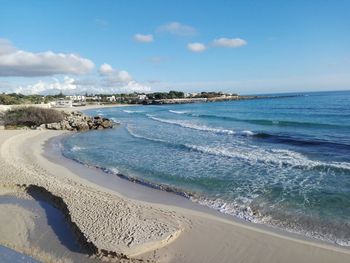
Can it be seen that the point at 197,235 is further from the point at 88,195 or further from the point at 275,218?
the point at 88,195

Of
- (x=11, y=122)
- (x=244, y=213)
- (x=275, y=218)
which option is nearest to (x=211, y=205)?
(x=244, y=213)

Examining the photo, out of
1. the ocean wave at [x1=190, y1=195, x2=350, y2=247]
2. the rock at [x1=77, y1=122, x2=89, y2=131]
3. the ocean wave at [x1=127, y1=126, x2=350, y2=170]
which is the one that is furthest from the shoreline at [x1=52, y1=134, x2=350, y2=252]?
the rock at [x1=77, y1=122, x2=89, y2=131]

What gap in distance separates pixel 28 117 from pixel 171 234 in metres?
39.3

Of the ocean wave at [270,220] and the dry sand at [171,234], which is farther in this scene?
the ocean wave at [270,220]

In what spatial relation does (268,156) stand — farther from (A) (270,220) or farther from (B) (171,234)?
(B) (171,234)

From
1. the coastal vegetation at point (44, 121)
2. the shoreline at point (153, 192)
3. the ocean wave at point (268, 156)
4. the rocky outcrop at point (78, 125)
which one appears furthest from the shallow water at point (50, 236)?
the coastal vegetation at point (44, 121)

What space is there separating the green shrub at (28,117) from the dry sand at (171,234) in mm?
32658

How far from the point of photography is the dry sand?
865 cm

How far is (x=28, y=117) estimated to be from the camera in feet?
146

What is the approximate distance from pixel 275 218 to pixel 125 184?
22.2ft

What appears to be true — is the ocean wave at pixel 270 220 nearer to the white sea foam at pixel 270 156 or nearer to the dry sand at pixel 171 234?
the dry sand at pixel 171 234

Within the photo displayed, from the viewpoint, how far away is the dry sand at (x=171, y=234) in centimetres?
865

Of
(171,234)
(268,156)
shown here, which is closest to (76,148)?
(268,156)

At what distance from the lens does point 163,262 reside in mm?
8352
